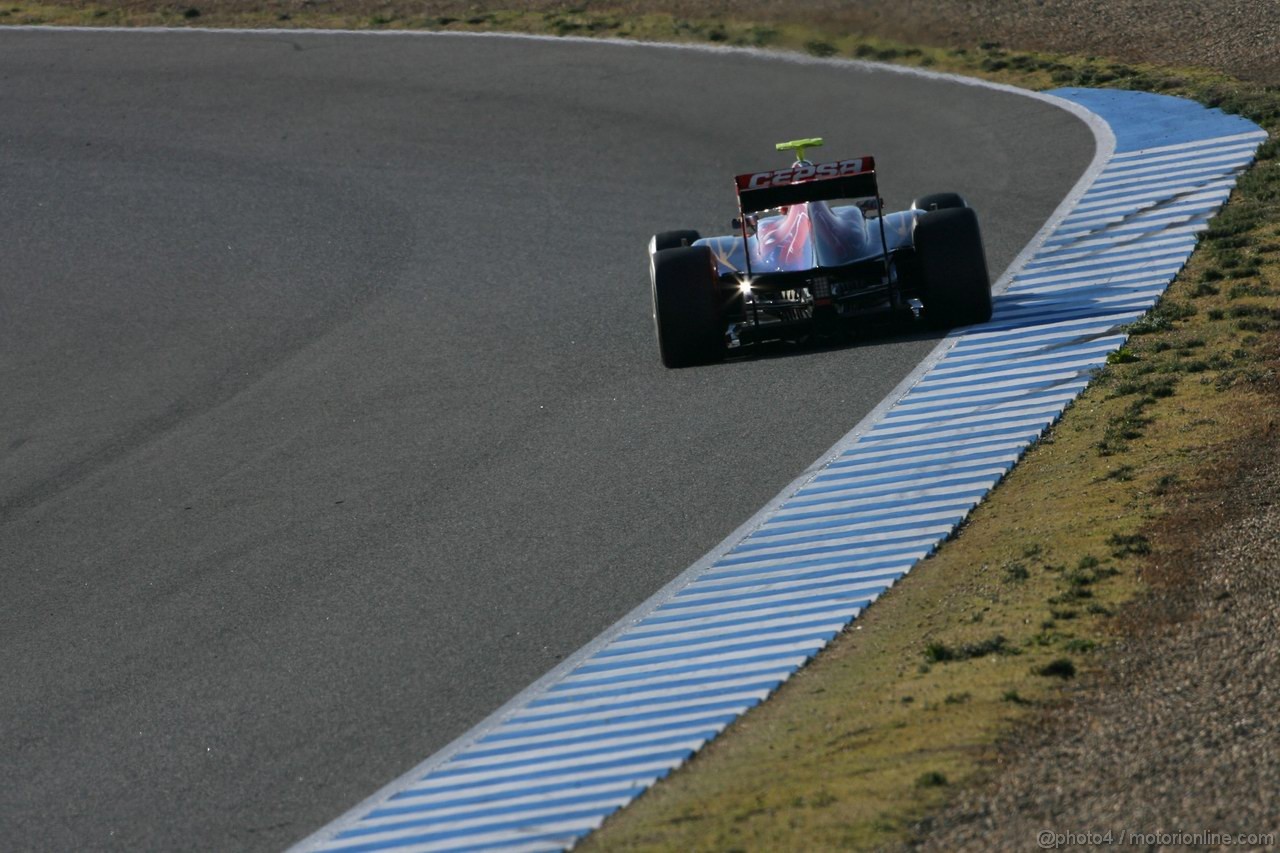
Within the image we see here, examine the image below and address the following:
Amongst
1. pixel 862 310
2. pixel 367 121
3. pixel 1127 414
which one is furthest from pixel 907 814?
pixel 367 121

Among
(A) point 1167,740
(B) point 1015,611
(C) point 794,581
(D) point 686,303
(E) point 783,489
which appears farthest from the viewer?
(D) point 686,303

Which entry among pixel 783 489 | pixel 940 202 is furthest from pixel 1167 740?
pixel 940 202

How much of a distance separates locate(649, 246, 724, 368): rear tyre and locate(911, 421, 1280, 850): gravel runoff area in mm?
6973

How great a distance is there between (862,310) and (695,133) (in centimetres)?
1085

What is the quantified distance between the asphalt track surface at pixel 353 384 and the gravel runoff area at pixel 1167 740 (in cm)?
356

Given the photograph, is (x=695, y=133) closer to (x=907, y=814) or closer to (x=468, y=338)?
(x=468, y=338)

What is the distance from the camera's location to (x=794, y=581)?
37.0 feet

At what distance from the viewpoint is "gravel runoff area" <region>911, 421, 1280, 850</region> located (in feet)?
22.6

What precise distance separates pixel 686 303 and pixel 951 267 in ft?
8.67

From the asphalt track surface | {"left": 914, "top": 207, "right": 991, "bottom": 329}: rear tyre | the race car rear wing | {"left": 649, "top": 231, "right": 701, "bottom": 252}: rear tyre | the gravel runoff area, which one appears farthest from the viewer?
{"left": 649, "top": 231, "right": 701, "bottom": 252}: rear tyre

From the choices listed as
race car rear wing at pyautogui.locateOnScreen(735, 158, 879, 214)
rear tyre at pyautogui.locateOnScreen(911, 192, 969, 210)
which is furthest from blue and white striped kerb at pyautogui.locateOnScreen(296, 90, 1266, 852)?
race car rear wing at pyautogui.locateOnScreen(735, 158, 879, 214)

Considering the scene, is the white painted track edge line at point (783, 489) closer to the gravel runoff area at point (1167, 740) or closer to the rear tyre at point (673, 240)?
the rear tyre at point (673, 240)

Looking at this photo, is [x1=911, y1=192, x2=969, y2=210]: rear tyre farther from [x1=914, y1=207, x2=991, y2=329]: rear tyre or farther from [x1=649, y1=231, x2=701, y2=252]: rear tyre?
[x1=649, y1=231, x2=701, y2=252]: rear tyre

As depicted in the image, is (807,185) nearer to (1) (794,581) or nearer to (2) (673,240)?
(2) (673,240)
